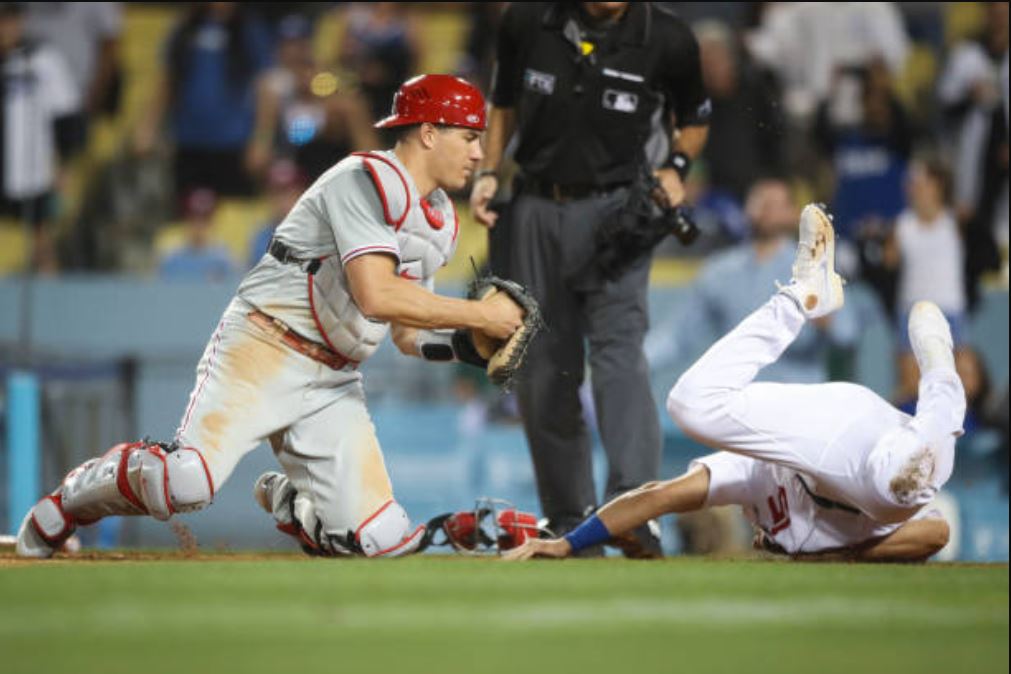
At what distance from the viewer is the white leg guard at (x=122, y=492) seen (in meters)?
5.73

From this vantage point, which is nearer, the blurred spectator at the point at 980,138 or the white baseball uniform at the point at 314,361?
the white baseball uniform at the point at 314,361

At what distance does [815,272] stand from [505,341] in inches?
41.5

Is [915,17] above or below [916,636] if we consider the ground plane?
above

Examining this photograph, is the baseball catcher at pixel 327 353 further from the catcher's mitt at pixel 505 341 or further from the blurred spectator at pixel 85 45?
the blurred spectator at pixel 85 45

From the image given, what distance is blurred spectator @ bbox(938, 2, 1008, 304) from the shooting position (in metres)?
10.6

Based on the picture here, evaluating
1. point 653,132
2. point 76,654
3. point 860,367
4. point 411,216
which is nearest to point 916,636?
point 76,654

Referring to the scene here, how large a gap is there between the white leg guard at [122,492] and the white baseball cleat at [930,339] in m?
2.39

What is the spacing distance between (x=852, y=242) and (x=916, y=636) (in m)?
7.15

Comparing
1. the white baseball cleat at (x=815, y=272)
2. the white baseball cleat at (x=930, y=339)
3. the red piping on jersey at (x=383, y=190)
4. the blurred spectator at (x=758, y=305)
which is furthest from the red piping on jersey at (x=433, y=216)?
Result: the blurred spectator at (x=758, y=305)

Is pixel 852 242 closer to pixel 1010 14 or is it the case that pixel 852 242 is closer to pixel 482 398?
pixel 1010 14

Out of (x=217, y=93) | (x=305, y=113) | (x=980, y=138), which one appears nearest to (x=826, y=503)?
(x=980, y=138)

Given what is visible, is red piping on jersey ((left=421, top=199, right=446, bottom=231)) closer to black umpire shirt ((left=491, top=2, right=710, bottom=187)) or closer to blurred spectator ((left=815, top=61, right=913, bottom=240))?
black umpire shirt ((left=491, top=2, right=710, bottom=187))

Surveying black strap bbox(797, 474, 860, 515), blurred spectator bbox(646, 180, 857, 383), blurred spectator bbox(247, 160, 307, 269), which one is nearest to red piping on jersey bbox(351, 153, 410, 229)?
black strap bbox(797, 474, 860, 515)

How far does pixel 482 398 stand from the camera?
10.1 m
